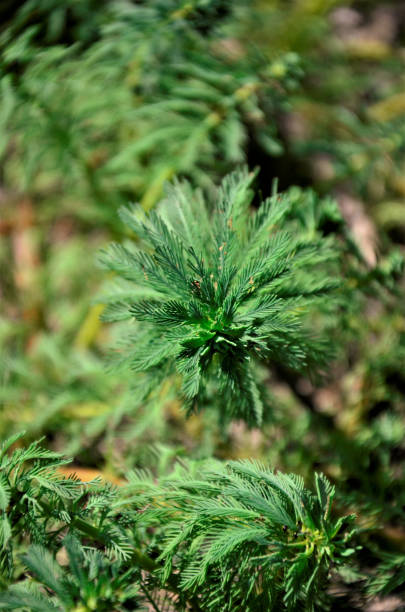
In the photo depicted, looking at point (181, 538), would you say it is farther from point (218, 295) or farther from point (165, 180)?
point (165, 180)

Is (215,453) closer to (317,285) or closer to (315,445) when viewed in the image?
(315,445)

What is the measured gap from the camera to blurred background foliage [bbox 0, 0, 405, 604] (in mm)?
1190

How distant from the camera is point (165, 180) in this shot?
2.92 feet

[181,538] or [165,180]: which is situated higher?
[165,180]

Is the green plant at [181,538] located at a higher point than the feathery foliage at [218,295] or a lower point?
lower

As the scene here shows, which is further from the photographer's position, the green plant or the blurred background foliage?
the blurred background foliage

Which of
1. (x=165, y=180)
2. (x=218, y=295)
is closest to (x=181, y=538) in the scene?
(x=218, y=295)

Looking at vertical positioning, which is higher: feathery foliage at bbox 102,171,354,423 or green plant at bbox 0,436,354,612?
feathery foliage at bbox 102,171,354,423

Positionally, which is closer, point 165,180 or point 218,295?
point 218,295

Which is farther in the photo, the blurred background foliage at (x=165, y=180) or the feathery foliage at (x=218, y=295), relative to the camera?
the blurred background foliage at (x=165, y=180)

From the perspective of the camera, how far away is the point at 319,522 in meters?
0.69

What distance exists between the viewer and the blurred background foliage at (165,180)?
1190 mm

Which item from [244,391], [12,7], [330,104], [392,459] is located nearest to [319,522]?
[244,391]

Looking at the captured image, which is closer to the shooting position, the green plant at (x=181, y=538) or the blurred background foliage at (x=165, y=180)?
the green plant at (x=181, y=538)
